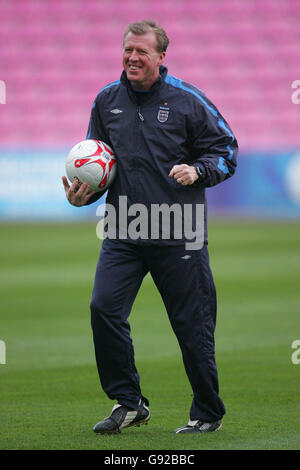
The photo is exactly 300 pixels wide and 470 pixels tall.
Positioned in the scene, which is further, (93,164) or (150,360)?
(150,360)

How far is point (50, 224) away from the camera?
21594 mm

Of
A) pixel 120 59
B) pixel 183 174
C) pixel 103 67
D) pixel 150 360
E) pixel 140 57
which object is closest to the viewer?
pixel 183 174

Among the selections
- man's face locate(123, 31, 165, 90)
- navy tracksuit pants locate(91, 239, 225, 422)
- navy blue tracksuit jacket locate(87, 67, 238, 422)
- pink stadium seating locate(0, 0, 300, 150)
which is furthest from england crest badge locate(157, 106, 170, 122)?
pink stadium seating locate(0, 0, 300, 150)

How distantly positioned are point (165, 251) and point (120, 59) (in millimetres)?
22716

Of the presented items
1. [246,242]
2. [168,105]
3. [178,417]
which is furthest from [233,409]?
[246,242]

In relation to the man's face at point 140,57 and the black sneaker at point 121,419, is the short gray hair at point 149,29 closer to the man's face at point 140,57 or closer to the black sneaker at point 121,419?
the man's face at point 140,57

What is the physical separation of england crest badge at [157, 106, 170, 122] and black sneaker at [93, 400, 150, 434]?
1.63 meters

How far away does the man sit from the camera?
4.69 m

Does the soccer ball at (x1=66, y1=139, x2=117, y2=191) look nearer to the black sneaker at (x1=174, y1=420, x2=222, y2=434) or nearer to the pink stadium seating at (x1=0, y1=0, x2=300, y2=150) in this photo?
the black sneaker at (x1=174, y1=420, x2=222, y2=434)

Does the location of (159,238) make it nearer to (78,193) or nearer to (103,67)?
(78,193)

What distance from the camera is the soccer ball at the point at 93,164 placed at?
15.6ft

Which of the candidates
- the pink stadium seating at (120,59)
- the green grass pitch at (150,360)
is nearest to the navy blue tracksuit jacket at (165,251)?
the green grass pitch at (150,360)


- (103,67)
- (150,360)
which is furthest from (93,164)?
(103,67)

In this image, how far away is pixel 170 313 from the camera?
188 inches
